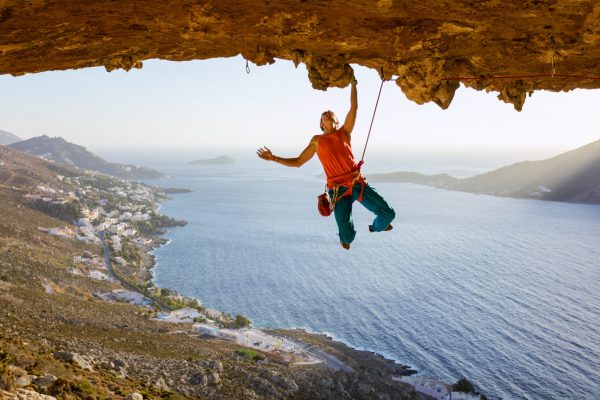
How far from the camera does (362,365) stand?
36875 millimetres

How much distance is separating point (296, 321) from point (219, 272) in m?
20.4

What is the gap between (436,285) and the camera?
191ft

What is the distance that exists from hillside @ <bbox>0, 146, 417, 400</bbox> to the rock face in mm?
8855

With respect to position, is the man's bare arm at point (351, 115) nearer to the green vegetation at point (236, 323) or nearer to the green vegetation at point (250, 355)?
the green vegetation at point (250, 355)

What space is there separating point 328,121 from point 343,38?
1139 millimetres

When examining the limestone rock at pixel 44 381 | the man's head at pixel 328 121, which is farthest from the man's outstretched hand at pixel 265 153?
the limestone rock at pixel 44 381

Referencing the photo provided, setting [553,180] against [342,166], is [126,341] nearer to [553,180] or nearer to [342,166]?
[342,166]

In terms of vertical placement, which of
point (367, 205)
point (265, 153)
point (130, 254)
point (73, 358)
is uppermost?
point (265, 153)

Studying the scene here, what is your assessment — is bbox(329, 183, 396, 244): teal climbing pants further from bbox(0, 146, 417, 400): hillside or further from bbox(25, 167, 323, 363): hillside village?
bbox(25, 167, 323, 363): hillside village

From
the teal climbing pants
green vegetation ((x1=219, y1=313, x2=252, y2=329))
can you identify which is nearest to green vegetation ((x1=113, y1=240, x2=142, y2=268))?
green vegetation ((x1=219, y1=313, x2=252, y2=329))

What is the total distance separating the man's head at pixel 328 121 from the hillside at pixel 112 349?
33.0 ft

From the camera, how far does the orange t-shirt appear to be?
5793mm

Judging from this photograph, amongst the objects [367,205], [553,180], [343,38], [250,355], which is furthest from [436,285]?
[553,180]

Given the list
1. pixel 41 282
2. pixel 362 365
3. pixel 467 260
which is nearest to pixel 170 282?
pixel 41 282
